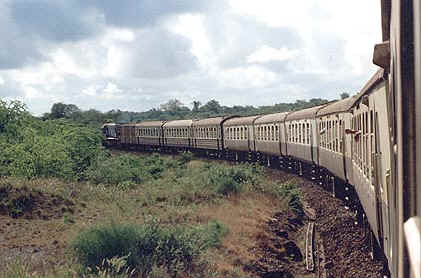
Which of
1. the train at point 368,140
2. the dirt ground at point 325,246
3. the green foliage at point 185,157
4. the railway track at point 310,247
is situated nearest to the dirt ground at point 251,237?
the dirt ground at point 325,246

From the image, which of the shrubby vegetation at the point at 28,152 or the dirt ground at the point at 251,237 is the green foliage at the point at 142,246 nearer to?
the dirt ground at the point at 251,237

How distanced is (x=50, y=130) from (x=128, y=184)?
58.0 ft

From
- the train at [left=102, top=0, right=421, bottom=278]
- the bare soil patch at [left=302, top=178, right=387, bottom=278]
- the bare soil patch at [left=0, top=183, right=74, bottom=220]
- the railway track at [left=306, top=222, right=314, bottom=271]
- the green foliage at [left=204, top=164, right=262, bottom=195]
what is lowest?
the railway track at [left=306, top=222, right=314, bottom=271]

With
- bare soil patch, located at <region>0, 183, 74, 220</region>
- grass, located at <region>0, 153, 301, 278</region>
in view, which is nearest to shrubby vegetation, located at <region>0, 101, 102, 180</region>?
grass, located at <region>0, 153, 301, 278</region>

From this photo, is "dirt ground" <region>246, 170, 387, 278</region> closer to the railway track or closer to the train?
the railway track

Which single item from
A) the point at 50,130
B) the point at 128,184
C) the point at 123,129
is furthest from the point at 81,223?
the point at 123,129

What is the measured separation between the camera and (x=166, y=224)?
537 inches

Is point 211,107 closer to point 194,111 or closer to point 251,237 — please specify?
point 194,111

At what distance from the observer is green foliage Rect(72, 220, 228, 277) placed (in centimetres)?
991

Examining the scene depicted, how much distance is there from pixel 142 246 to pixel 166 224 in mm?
2786

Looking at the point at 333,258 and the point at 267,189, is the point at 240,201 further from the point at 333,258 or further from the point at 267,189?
the point at 333,258

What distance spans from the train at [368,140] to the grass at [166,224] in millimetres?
2985

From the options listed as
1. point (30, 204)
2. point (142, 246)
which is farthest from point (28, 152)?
point (142, 246)

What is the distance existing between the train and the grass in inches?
118
